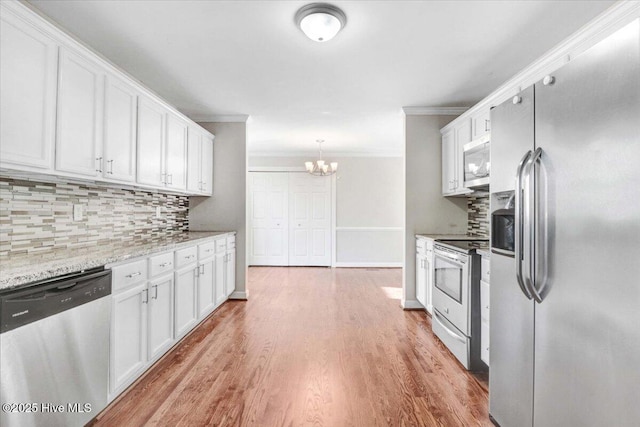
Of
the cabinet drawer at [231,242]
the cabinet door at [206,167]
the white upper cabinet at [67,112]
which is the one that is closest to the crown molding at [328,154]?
the cabinet door at [206,167]

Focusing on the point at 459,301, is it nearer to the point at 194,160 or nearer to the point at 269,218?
the point at 194,160

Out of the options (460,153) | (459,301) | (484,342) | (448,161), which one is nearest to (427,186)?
(448,161)

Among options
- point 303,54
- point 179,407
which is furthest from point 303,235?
point 179,407

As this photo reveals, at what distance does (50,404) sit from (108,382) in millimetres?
423

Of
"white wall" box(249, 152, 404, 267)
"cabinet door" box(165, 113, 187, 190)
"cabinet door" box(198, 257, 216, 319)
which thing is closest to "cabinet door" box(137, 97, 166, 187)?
"cabinet door" box(165, 113, 187, 190)

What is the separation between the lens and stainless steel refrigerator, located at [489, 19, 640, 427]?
1010 millimetres

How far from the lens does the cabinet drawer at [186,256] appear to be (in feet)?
8.87

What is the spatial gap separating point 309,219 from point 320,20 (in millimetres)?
4957

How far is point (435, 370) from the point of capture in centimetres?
239

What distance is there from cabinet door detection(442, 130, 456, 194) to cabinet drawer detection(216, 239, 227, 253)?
2793 mm

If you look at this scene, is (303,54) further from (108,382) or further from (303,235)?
(303,235)

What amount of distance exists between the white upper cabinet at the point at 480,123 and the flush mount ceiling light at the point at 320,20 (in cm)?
164

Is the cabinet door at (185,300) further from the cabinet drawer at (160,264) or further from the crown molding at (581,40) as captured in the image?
the crown molding at (581,40)

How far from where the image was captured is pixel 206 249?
3.33 metres
